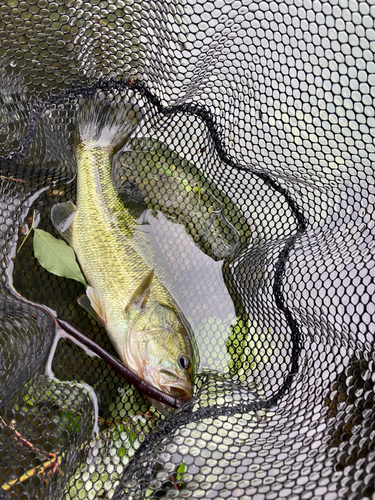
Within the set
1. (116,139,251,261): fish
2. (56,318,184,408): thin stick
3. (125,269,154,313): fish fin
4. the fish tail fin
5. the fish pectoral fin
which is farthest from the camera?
(116,139,251,261): fish

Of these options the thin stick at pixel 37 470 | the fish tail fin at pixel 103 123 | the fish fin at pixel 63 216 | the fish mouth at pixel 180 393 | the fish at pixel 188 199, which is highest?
the fish tail fin at pixel 103 123

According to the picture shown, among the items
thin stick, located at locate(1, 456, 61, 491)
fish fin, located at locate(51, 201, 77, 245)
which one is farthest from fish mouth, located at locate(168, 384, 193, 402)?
fish fin, located at locate(51, 201, 77, 245)

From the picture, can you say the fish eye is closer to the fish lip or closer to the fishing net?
the fish lip

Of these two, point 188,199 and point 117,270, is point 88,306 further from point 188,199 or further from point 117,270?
point 188,199

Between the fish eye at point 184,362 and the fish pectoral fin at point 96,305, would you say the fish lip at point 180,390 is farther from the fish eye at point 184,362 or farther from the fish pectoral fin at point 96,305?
the fish pectoral fin at point 96,305

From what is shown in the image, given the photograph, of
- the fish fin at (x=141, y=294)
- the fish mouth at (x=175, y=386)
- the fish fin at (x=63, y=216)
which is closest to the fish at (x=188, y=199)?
the fish fin at (x=63, y=216)

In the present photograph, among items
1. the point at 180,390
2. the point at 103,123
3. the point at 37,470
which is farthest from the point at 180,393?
the point at 103,123
